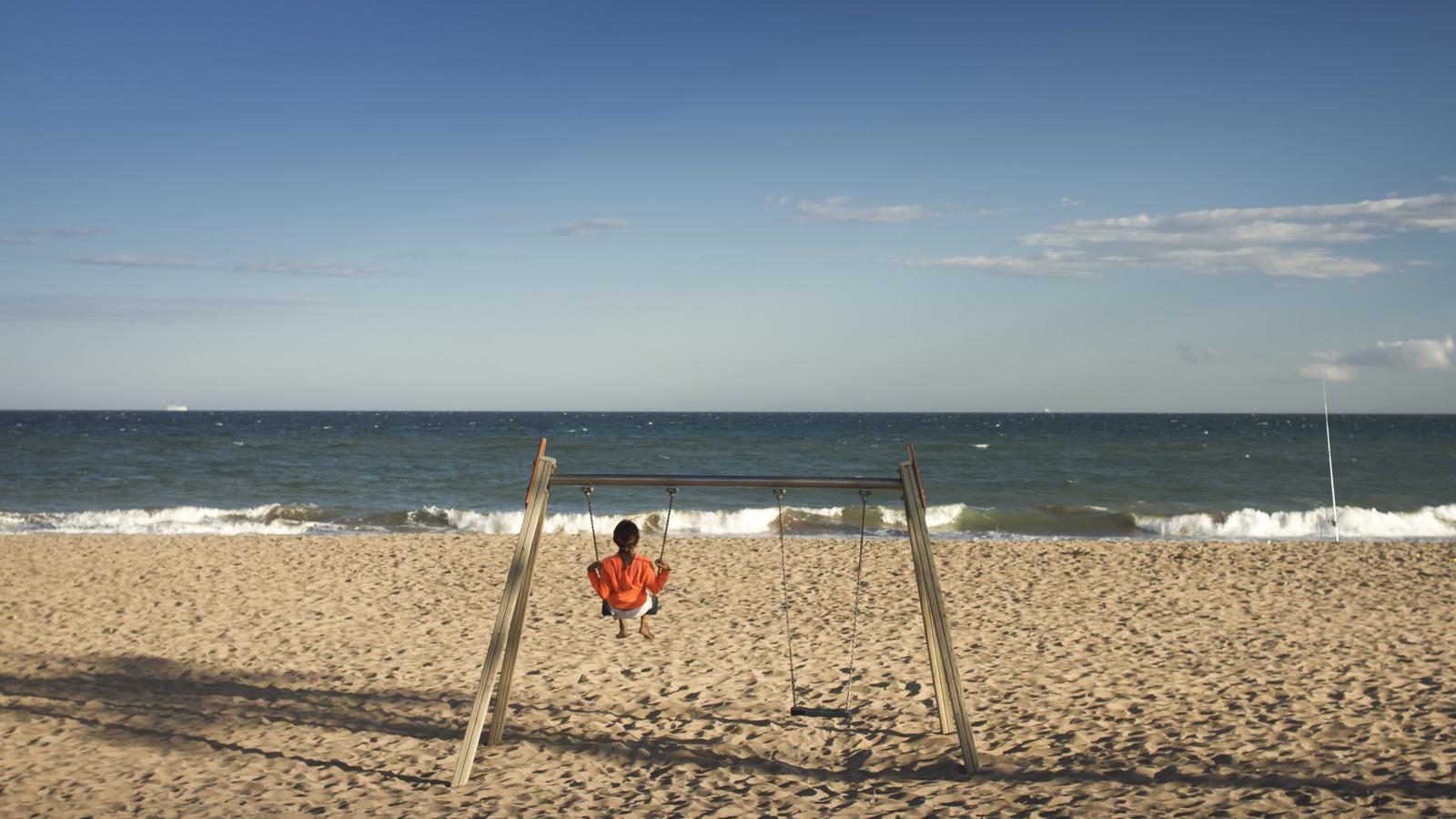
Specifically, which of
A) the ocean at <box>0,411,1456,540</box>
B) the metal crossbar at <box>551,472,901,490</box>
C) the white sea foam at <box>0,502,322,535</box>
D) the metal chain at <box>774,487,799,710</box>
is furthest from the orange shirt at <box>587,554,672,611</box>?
the white sea foam at <box>0,502,322,535</box>

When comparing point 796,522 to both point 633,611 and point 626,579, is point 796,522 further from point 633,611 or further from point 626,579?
point 626,579

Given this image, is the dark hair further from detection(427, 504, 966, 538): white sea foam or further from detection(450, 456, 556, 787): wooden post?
detection(427, 504, 966, 538): white sea foam

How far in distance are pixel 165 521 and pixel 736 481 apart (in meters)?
21.7

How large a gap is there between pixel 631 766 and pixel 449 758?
131 centimetres

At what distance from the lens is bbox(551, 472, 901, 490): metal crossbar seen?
21.5 feet

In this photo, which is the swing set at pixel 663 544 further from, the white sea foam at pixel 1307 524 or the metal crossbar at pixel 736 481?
the white sea foam at pixel 1307 524

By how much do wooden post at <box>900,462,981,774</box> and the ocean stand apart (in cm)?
207

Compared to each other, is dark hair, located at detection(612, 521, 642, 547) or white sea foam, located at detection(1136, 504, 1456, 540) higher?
dark hair, located at detection(612, 521, 642, 547)

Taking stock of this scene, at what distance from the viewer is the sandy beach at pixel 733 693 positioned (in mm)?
6277

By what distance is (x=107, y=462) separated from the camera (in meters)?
38.6

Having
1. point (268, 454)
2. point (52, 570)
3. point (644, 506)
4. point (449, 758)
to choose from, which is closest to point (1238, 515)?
point (644, 506)

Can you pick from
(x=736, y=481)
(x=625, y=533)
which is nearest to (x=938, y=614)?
(x=736, y=481)

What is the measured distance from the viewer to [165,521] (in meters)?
23.7

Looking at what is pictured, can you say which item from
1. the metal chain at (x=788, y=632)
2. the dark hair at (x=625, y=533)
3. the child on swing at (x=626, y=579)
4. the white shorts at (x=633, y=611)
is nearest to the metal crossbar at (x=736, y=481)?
the metal chain at (x=788, y=632)
